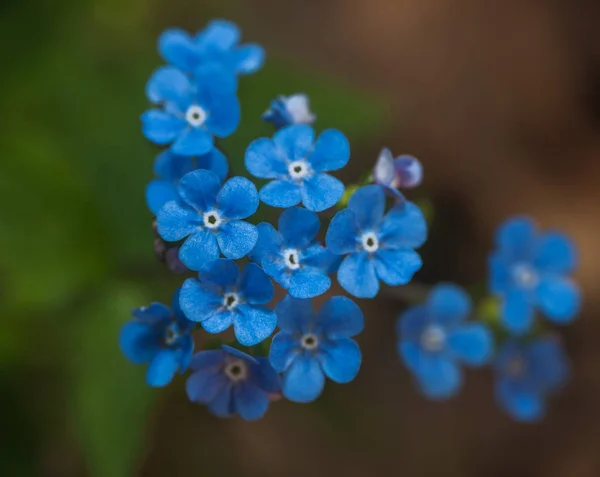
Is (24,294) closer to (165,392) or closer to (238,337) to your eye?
(165,392)

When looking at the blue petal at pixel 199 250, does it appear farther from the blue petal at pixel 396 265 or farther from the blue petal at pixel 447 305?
the blue petal at pixel 447 305

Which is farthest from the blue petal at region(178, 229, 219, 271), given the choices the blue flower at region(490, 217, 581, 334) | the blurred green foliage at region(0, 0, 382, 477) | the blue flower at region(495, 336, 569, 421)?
the blue flower at region(495, 336, 569, 421)

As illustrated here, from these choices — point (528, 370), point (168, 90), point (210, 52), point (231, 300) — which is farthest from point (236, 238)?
point (528, 370)

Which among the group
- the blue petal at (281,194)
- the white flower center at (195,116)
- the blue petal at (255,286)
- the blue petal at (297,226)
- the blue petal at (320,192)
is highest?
the white flower center at (195,116)

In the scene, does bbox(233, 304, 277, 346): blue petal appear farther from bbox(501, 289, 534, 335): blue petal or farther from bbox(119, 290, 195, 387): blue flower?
bbox(501, 289, 534, 335): blue petal

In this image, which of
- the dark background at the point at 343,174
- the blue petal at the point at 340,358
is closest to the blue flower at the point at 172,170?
the blue petal at the point at 340,358

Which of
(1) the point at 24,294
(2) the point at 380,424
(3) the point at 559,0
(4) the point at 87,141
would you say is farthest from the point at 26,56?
(3) the point at 559,0
